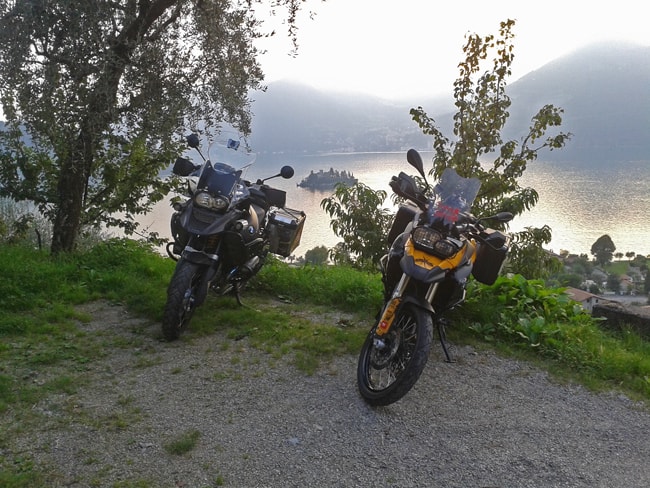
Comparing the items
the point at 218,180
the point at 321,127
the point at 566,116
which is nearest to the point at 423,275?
the point at 218,180

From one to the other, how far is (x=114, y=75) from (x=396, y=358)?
4.42 m

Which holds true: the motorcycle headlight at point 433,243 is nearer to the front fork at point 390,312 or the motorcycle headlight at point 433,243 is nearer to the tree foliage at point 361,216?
the front fork at point 390,312

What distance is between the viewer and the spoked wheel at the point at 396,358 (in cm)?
306

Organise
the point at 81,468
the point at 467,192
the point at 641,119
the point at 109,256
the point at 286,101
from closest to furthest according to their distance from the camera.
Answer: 1. the point at 81,468
2. the point at 467,192
3. the point at 109,256
4. the point at 286,101
5. the point at 641,119

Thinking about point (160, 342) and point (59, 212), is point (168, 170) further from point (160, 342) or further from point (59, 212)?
point (160, 342)

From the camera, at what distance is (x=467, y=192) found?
3764 millimetres

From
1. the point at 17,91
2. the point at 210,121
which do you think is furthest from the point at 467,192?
the point at 17,91

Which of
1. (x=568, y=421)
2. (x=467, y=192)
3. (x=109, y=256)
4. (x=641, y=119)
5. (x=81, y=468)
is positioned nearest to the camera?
(x=81, y=468)

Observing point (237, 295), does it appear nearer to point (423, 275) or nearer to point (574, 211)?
point (423, 275)

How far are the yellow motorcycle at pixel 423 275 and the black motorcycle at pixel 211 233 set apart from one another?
1403 mm

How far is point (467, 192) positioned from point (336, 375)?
1.71 meters

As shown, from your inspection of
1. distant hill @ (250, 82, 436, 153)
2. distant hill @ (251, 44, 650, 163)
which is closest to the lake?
distant hill @ (250, 82, 436, 153)

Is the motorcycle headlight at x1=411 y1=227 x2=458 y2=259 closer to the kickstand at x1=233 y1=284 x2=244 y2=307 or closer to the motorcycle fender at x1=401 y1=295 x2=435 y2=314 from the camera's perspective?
the motorcycle fender at x1=401 y1=295 x2=435 y2=314

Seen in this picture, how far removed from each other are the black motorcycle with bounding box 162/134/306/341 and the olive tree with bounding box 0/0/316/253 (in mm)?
1805
